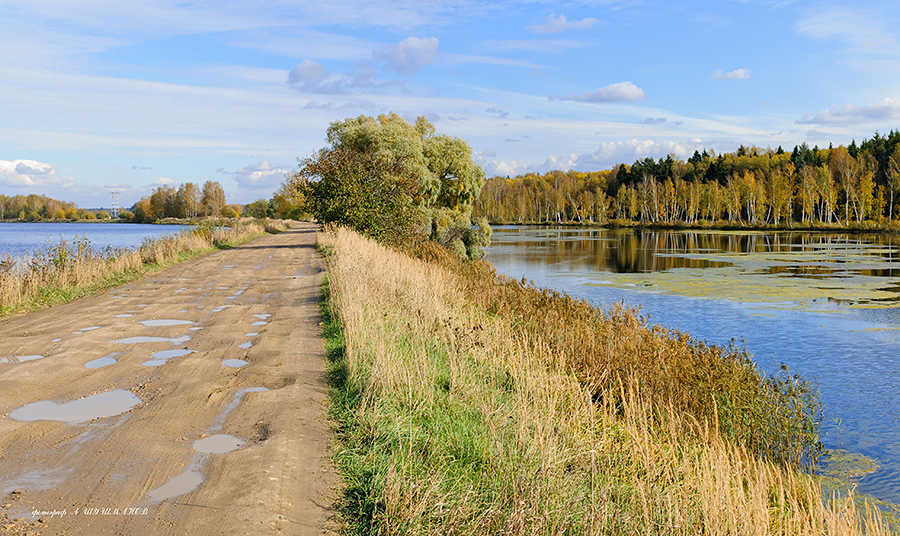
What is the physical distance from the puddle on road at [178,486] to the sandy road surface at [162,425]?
0.02m

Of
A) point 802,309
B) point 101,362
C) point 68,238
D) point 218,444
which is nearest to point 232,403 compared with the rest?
point 218,444

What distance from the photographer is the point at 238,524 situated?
454 centimetres

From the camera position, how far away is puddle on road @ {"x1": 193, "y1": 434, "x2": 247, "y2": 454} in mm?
5938

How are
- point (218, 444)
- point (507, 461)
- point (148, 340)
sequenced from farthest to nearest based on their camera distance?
point (148, 340), point (218, 444), point (507, 461)

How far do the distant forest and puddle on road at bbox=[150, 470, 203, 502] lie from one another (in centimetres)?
8995

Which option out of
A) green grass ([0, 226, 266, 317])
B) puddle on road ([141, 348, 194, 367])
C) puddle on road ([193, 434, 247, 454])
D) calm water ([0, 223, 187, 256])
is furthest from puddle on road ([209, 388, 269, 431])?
calm water ([0, 223, 187, 256])

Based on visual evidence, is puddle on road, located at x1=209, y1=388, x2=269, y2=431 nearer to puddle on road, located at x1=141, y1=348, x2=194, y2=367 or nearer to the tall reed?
puddle on road, located at x1=141, y1=348, x2=194, y2=367

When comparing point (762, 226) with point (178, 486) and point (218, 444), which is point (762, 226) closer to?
point (218, 444)

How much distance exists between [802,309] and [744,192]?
8742 centimetres

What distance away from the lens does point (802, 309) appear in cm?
2097

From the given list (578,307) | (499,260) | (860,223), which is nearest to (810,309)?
(578,307)

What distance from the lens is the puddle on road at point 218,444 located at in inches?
234

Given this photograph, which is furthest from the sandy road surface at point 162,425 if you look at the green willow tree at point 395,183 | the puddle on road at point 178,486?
the green willow tree at point 395,183

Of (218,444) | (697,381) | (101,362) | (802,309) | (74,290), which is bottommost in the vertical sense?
(802,309)
